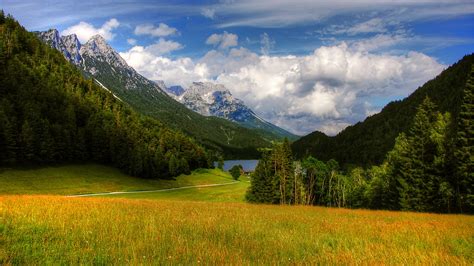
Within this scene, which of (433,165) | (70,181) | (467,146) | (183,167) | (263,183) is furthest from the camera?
(183,167)

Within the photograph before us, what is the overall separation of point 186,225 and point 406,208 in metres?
43.3

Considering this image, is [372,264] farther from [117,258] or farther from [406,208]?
[406,208]

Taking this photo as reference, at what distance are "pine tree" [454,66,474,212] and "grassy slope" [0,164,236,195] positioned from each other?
66537 mm

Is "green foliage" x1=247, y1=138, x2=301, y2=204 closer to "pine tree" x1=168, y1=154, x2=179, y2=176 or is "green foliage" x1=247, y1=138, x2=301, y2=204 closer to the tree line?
the tree line

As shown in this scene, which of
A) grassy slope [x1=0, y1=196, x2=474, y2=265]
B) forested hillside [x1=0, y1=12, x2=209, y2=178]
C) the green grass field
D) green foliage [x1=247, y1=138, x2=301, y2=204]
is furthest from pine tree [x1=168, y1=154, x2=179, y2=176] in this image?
grassy slope [x1=0, y1=196, x2=474, y2=265]

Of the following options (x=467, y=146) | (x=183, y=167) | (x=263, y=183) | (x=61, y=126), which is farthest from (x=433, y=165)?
(x=183, y=167)

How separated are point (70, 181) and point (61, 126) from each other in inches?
955

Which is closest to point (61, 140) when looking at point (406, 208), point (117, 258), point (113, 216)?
point (406, 208)

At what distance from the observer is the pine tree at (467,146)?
39125 mm

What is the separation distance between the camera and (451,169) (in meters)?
46.1

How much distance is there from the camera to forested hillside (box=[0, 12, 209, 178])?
3322 inches

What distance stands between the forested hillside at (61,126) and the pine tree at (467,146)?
82.7 metres

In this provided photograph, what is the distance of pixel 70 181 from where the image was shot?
78.8m

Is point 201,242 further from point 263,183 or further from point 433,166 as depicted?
point 263,183
